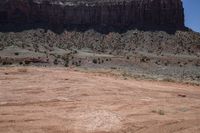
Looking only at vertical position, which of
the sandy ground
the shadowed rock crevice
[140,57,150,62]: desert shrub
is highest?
the shadowed rock crevice

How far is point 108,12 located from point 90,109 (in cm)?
6023

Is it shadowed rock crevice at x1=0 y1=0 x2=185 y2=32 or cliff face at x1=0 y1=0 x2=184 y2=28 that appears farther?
cliff face at x1=0 y1=0 x2=184 y2=28

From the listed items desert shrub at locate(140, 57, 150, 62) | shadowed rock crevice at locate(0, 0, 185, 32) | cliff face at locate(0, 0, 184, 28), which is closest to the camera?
desert shrub at locate(140, 57, 150, 62)

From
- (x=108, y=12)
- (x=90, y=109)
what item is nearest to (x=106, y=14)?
(x=108, y=12)

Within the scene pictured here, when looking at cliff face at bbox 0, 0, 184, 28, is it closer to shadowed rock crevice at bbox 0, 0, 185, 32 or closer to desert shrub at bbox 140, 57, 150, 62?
shadowed rock crevice at bbox 0, 0, 185, 32

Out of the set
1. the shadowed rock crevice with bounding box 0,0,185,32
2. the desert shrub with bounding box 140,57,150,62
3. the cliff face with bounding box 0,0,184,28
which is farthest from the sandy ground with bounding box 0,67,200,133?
the cliff face with bounding box 0,0,184,28

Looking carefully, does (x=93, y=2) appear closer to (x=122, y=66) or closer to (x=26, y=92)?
(x=122, y=66)

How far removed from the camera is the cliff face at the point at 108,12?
75.4m

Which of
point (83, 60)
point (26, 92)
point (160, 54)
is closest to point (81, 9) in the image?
point (160, 54)

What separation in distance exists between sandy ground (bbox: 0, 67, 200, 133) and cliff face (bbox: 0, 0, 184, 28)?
50.8m

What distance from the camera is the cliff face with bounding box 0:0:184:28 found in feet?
247

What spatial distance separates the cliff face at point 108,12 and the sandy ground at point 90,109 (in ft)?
167

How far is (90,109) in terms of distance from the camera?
58.0ft

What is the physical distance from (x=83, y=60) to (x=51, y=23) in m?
24.7
